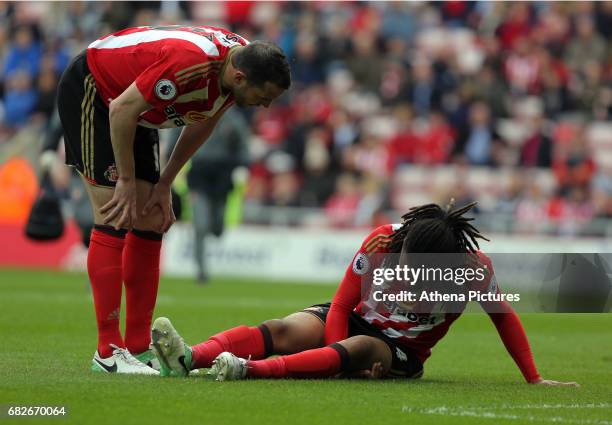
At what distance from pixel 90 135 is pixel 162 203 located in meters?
0.57

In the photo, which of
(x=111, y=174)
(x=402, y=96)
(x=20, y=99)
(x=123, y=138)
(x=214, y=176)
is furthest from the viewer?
(x=20, y=99)

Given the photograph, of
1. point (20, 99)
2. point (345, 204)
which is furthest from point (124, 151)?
point (20, 99)

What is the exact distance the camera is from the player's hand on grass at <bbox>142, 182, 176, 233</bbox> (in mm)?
6832

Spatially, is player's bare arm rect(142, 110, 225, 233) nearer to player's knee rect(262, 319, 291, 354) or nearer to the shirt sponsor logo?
the shirt sponsor logo

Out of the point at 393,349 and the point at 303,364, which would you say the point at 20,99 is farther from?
the point at 303,364

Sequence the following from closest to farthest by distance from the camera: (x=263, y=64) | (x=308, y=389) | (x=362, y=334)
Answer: (x=308, y=389) < (x=263, y=64) < (x=362, y=334)

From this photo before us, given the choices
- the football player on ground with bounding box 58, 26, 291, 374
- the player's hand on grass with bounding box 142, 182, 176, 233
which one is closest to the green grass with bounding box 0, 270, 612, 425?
the football player on ground with bounding box 58, 26, 291, 374

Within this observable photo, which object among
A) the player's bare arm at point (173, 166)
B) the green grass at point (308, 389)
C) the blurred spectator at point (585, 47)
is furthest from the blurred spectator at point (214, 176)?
the player's bare arm at point (173, 166)

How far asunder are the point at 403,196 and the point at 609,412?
52.4 feet

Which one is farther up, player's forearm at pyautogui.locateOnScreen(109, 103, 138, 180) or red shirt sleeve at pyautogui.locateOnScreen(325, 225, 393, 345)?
player's forearm at pyautogui.locateOnScreen(109, 103, 138, 180)

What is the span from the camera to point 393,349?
6488mm

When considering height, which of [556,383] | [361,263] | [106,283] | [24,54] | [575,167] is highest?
[24,54]

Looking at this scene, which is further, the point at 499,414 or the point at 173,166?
the point at 173,166

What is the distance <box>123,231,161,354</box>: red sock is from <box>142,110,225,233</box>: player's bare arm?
0.48 ft
